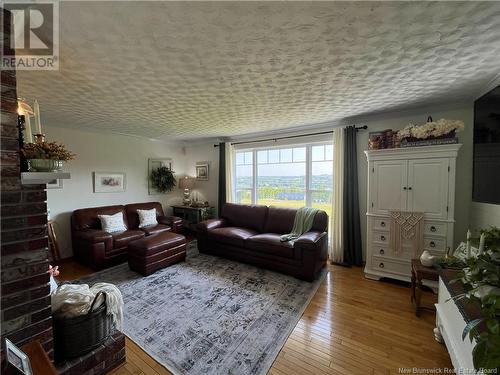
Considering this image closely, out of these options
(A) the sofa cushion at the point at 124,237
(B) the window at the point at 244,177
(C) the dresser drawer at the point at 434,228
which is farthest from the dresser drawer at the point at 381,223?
(A) the sofa cushion at the point at 124,237

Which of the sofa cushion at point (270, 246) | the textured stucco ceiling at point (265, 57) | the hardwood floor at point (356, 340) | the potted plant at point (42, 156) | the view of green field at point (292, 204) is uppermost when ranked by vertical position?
the textured stucco ceiling at point (265, 57)

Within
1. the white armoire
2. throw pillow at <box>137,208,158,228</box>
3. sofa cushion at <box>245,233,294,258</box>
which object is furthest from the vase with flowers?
throw pillow at <box>137,208,158,228</box>

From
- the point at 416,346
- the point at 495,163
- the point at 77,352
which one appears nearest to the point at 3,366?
the point at 77,352

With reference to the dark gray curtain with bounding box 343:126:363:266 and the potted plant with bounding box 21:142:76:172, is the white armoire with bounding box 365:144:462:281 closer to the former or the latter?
the dark gray curtain with bounding box 343:126:363:266

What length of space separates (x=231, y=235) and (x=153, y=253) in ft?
3.96

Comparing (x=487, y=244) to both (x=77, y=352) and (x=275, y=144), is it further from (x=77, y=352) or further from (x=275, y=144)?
(x=275, y=144)

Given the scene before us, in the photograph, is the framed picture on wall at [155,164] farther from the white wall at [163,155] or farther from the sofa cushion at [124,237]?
the sofa cushion at [124,237]

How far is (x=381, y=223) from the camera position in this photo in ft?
9.37

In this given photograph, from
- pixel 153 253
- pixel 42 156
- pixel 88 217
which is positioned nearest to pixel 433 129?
pixel 42 156

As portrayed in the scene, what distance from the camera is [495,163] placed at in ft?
6.40

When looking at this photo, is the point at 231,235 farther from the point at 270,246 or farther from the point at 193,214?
the point at 193,214

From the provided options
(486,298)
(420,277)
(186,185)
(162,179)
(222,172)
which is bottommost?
(420,277)

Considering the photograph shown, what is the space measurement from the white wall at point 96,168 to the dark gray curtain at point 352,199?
4.16m

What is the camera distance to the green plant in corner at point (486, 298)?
763mm
